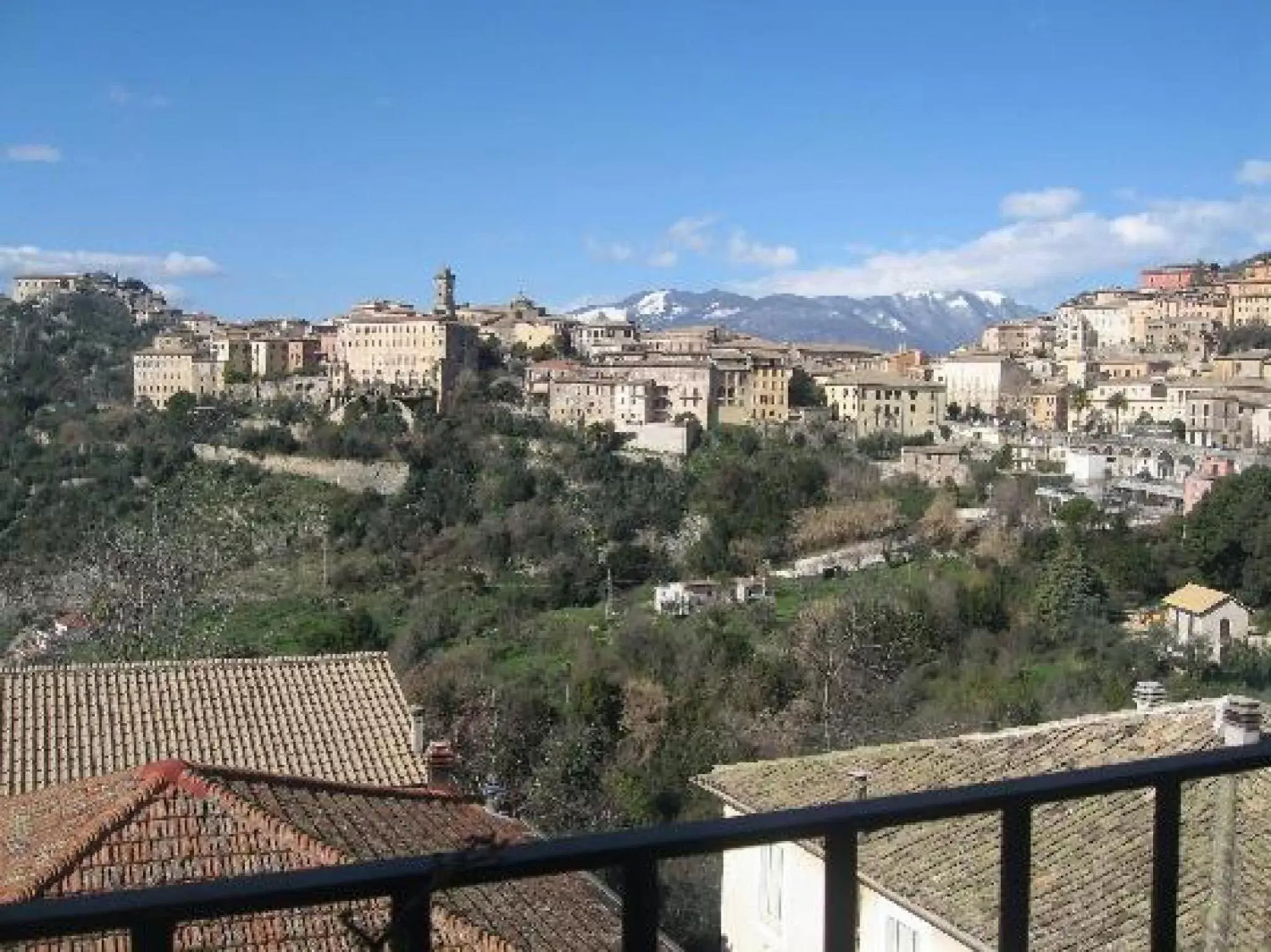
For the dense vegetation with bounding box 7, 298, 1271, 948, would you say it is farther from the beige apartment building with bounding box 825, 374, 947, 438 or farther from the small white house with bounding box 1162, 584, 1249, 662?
the beige apartment building with bounding box 825, 374, 947, 438

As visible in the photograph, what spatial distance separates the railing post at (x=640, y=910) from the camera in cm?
114

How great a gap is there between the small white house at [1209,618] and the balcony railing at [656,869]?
2837 centimetres

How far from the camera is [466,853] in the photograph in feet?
3.25

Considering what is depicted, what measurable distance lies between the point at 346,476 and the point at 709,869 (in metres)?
40.6

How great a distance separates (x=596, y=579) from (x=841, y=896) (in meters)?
39.1

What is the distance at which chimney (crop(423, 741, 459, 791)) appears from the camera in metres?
9.93

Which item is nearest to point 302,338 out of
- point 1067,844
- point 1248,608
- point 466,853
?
point 1248,608

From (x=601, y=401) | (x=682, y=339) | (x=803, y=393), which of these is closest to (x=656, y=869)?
(x=601, y=401)

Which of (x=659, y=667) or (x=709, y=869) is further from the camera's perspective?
(x=659, y=667)

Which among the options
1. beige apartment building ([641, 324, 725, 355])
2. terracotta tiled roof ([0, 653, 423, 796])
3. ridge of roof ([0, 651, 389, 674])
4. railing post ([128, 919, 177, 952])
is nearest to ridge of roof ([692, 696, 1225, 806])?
terracotta tiled roof ([0, 653, 423, 796])

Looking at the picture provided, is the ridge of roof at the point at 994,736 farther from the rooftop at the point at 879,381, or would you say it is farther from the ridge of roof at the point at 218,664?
the rooftop at the point at 879,381

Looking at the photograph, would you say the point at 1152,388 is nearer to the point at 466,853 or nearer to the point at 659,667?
the point at 659,667

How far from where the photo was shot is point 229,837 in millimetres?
7395

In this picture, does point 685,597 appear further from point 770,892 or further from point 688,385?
point 770,892
